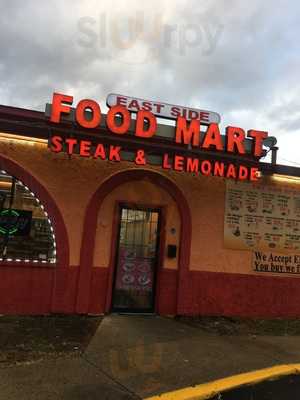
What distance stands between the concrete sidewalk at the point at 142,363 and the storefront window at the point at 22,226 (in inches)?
73.3

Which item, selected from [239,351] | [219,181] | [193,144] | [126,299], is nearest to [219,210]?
[219,181]

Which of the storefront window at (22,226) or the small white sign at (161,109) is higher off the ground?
the small white sign at (161,109)

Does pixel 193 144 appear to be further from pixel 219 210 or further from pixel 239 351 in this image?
pixel 239 351

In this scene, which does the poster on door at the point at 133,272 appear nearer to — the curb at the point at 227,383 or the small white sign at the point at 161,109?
the small white sign at the point at 161,109

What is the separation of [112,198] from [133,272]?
63.7 inches

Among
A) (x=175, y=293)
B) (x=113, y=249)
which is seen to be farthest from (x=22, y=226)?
(x=175, y=293)

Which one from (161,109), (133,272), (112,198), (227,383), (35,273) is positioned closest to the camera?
(227,383)

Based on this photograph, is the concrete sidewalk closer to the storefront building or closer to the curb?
the curb

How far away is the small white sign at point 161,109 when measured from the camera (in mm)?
9688

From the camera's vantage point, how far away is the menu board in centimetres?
973

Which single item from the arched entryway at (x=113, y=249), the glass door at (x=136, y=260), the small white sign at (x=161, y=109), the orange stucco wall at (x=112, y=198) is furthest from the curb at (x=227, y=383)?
the small white sign at (x=161, y=109)

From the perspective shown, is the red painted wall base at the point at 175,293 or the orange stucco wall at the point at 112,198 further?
the orange stucco wall at the point at 112,198

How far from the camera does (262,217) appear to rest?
9953 millimetres

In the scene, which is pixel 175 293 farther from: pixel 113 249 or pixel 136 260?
pixel 113 249
